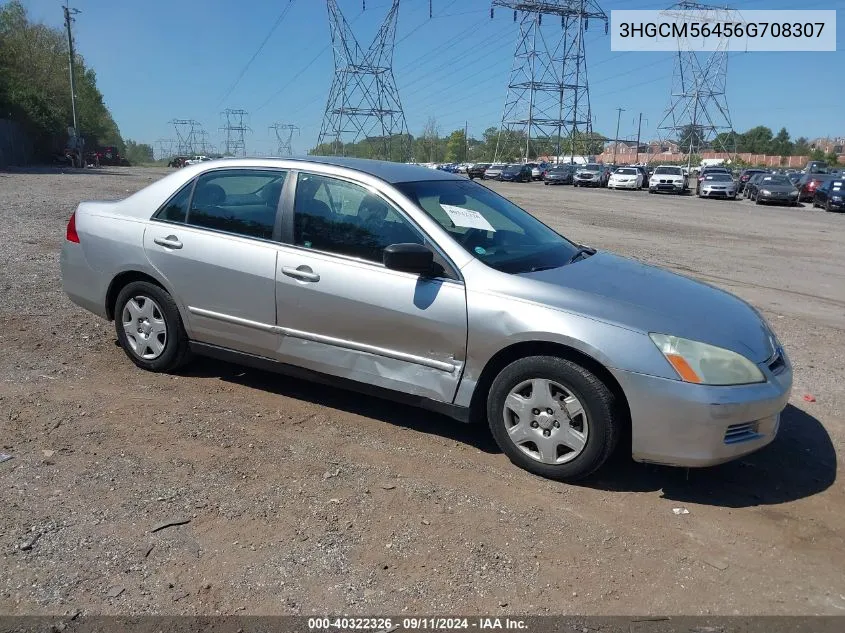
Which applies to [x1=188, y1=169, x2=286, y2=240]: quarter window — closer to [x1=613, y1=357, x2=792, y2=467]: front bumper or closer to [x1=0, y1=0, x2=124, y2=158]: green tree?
[x1=613, y1=357, x2=792, y2=467]: front bumper

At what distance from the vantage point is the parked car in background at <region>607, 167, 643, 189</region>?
47.3 m

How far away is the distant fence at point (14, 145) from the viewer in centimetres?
5186

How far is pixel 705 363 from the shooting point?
368 centimetres

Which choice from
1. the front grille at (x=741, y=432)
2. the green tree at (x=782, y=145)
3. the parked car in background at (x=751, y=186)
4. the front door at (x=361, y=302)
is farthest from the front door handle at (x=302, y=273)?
the green tree at (x=782, y=145)

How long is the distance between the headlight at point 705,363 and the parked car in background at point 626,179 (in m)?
45.9

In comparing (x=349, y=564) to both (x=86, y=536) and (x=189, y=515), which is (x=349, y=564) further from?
(x=86, y=536)

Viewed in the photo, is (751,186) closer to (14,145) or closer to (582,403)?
(582,403)

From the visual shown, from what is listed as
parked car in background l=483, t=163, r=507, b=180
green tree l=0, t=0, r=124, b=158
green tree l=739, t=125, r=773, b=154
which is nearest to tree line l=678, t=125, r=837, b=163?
green tree l=739, t=125, r=773, b=154

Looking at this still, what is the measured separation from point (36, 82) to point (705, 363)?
248ft

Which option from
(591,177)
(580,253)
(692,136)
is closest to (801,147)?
(692,136)

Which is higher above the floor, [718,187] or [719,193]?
[718,187]

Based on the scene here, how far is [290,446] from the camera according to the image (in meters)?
4.33

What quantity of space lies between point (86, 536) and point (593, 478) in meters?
2.59

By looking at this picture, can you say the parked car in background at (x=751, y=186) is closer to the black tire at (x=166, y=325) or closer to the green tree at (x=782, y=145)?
the black tire at (x=166, y=325)
